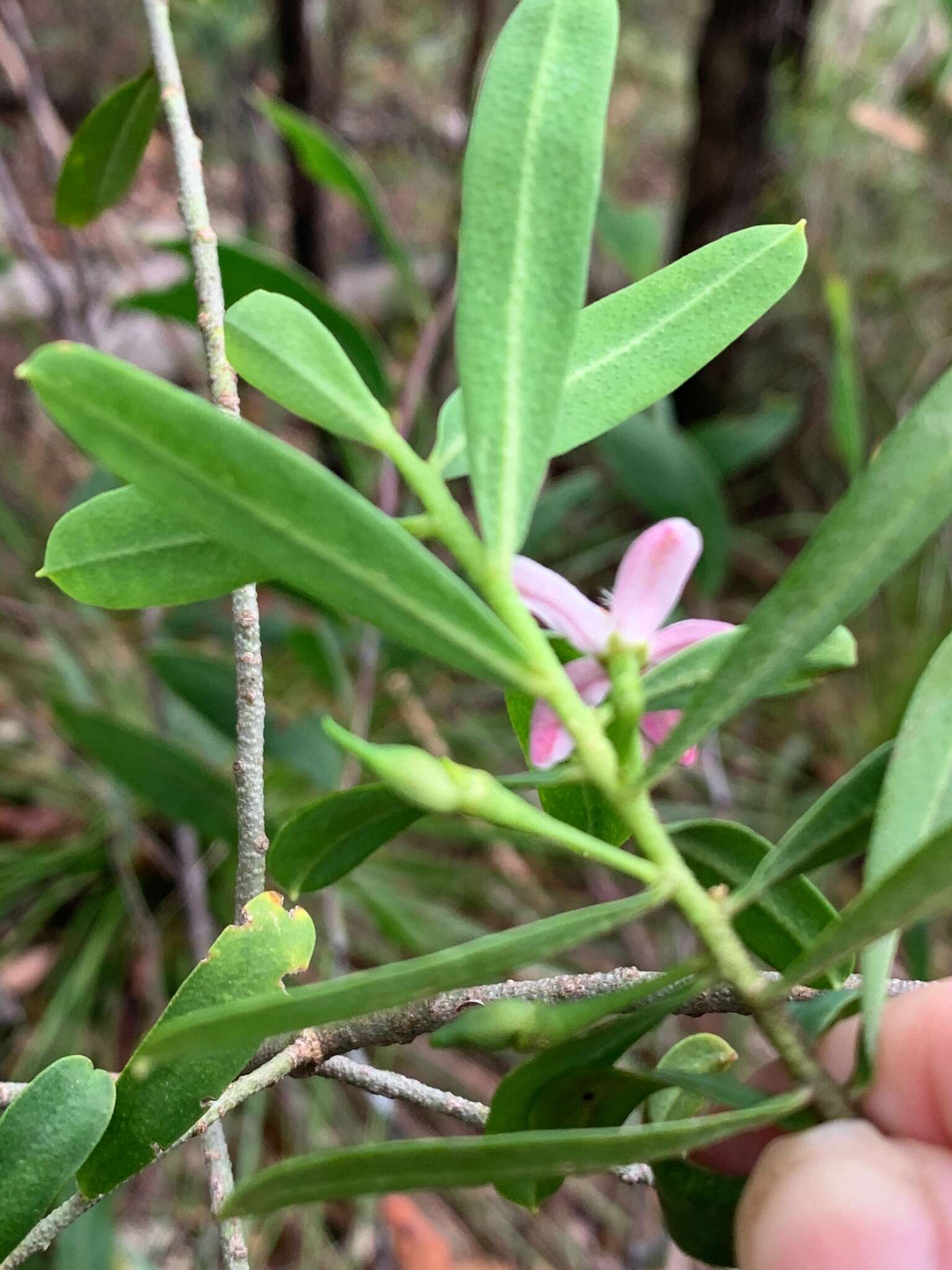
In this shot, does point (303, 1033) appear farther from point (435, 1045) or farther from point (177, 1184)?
point (177, 1184)

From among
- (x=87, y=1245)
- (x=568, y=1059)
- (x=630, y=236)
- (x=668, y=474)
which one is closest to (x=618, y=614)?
(x=568, y=1059)

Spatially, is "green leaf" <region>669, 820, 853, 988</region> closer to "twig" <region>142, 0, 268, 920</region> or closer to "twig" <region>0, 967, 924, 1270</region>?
"twig" <region>0, 967, 924, 1270</region>

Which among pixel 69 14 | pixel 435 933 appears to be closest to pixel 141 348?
pixel 69 14

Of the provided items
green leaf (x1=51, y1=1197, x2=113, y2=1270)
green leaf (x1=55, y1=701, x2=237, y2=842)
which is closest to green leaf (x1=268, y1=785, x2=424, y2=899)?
green leaf (x1=55, y1=701, x2=237, y2=842)

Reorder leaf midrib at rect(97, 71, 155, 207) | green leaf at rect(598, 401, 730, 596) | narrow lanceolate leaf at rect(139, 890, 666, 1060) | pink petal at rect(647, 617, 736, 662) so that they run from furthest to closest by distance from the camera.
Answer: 1. green leaf at rect(598, 401, 730, 596)
2. leaf midrib at rect(97, 71, 155, 207)
3. pink petal at rect(647, 617, 736, 662)
4. narrow lanceolate leaf at rect(139, 890, 666, 1060)

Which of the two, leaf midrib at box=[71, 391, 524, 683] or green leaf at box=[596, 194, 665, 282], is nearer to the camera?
leaf midrib at box=[71, 391, 524, 683]

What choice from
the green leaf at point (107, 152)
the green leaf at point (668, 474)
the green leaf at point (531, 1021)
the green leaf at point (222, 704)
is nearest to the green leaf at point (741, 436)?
the green leaf at point (668, 474)

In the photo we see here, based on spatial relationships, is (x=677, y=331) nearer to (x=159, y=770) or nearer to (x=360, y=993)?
(x=360, y=993)
